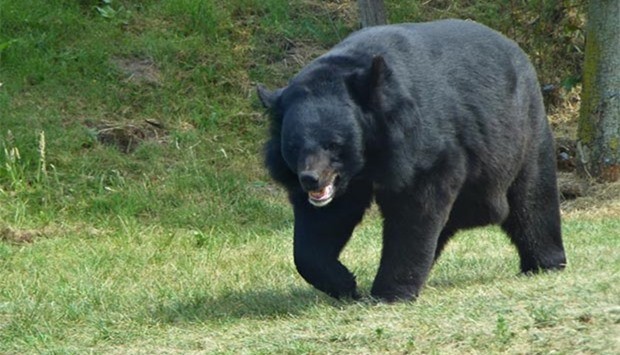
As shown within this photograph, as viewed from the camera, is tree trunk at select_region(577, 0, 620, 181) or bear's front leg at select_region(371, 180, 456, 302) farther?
tree trunk at select_region(577, 0, 620, 181)

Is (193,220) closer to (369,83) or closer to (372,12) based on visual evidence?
(372,12)

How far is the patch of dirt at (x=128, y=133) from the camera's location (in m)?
13.5

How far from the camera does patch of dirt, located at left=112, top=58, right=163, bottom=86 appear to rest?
14578 mm

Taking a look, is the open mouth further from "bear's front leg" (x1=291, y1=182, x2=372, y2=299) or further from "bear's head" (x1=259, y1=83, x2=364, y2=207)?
"bear's front leg" (x1=291, y1=182, x2=372, y2=299)

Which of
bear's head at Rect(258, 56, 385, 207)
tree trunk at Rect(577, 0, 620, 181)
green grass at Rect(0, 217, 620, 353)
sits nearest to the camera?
green grass at Rect(0, 217, 620, 353)

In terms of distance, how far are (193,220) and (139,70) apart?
344cm

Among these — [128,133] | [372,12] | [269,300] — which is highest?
[269,300]

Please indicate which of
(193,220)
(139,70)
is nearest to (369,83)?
(193,220)

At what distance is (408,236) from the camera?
283 inches

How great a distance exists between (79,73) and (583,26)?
5940 millimetres

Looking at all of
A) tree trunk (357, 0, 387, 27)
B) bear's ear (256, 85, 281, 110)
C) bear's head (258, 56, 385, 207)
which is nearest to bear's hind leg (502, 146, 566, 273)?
bear's head (258, 56, 385, 207)

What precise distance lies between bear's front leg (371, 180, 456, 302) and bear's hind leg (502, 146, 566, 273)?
41.4 inches

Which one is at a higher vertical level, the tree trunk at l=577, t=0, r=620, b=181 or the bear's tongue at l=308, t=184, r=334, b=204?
the bear's tongue at l=308, t=184, r=334, b=204

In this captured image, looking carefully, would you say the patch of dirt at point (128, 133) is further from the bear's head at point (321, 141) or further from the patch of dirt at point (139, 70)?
the bear's head at point (321, 141)
